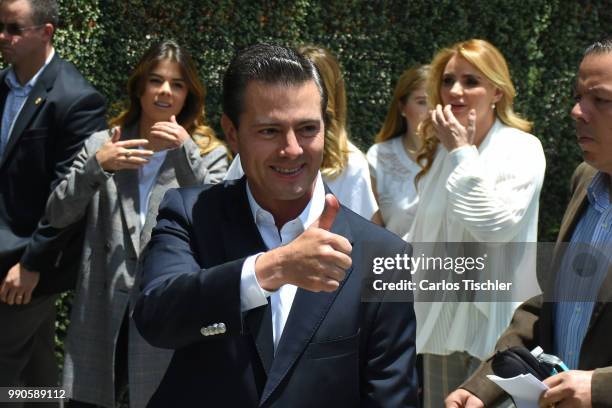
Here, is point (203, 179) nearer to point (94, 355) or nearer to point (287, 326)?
point (94, 355)

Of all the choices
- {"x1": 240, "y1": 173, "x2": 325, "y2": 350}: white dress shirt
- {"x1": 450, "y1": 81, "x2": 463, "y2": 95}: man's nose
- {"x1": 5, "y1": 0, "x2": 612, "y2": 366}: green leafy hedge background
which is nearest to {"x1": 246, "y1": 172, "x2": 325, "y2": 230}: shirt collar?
{"x1": 240, "y1": 173, "x2": 325, "y2": 350}: white dress shirt

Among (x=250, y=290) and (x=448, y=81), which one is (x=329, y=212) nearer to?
(x=250, y=290)

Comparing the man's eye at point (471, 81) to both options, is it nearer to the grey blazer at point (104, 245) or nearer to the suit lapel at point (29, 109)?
the grey blazer at point (104, 245)

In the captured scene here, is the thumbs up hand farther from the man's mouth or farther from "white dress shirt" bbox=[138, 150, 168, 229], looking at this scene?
"white dress shirt" bbox=[138, 150, 168, 229]

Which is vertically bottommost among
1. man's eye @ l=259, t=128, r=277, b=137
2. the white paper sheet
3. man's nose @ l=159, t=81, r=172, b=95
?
the white paper sheet

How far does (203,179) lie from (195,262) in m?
2.50

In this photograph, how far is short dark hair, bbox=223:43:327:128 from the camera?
111 inches

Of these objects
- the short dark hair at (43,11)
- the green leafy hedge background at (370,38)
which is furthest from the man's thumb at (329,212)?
the green leafy hedge background at (370,38)

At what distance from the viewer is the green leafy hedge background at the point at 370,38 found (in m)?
6.75

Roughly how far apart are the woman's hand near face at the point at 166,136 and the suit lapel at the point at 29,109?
0.82 m

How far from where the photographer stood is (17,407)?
592cm

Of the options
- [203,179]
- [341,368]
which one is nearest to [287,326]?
[341,368]

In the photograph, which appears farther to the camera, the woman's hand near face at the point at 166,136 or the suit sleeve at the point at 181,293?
the woman's hand near face at the point at 166,136

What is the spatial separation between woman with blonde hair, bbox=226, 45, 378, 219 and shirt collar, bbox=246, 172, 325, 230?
2210mm
